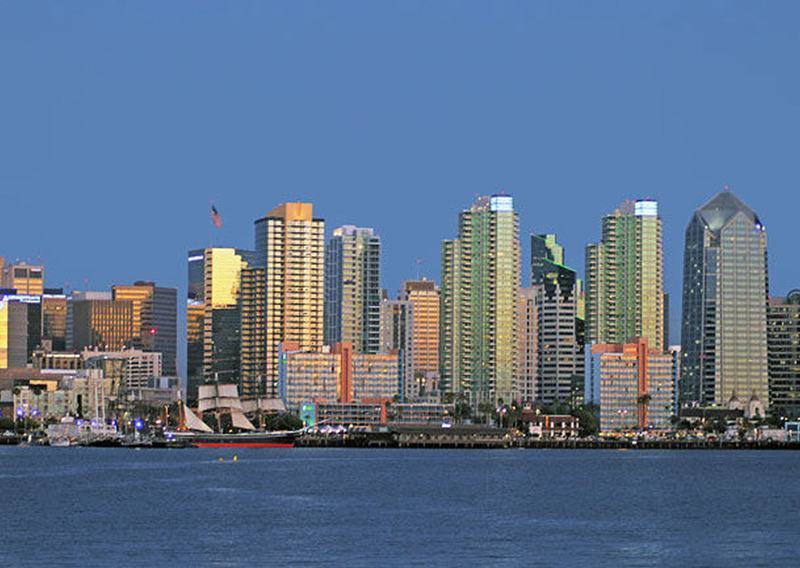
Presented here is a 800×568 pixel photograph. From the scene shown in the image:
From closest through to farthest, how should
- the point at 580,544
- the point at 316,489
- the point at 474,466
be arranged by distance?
the point at 580,544 < the point at 316,489 < the point at 474,466

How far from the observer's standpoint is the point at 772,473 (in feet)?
584

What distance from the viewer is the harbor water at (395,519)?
81.4 meters

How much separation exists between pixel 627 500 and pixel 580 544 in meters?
33.4

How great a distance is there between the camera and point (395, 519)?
101875mm

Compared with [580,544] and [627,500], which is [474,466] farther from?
[580,544]

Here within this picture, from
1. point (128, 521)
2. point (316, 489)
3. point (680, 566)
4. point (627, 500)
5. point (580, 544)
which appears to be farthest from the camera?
point (316, 489)

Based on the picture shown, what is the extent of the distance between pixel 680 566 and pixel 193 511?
117 ft

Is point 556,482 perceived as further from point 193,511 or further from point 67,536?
point 67,536

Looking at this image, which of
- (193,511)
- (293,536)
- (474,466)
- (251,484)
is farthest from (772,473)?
(293,536)

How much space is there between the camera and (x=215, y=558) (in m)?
79.6

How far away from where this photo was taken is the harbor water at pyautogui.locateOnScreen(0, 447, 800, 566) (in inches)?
3206

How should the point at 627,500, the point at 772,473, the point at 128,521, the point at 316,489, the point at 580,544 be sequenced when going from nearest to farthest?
the point at 580,544 < the point at 128,521 < the point at 627,500 < the point at 316,489 < the point at 772,473

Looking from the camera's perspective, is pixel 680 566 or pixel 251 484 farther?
pixel 251 484

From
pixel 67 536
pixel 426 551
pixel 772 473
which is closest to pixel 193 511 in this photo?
pixel 67 536
